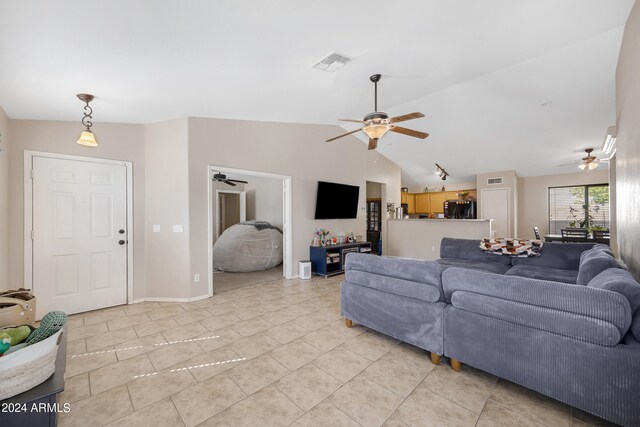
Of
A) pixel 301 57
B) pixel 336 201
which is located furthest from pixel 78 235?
pixel 336 201

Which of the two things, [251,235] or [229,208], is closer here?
[251,235]

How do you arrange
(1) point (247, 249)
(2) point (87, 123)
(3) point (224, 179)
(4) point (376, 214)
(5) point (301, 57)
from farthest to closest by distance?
(4) point (376, 214), (3) point (224, 179), (1) point (247, 249), (2) point (87, 123), (5) point (301, 57)

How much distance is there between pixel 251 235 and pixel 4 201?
3631 mm

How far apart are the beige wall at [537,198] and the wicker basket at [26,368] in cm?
983

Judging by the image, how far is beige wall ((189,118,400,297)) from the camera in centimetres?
406

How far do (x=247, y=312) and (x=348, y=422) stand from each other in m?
2.16

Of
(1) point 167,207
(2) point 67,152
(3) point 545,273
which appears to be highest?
(2) point 67,152

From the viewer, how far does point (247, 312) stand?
353cm

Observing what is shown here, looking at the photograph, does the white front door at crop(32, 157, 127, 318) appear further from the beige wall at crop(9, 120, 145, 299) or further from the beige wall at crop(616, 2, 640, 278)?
the beige wall at crop(616, 2, 640, 278)

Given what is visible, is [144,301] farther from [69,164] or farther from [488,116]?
[488,116]

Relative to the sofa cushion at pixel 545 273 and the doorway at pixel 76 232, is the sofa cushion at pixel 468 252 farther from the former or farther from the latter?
the doorway at pixel 76 232

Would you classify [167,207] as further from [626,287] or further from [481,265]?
[626,287]

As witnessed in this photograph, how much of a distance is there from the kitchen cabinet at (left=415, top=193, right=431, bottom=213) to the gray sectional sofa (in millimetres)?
6972

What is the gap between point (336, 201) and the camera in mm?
6027
